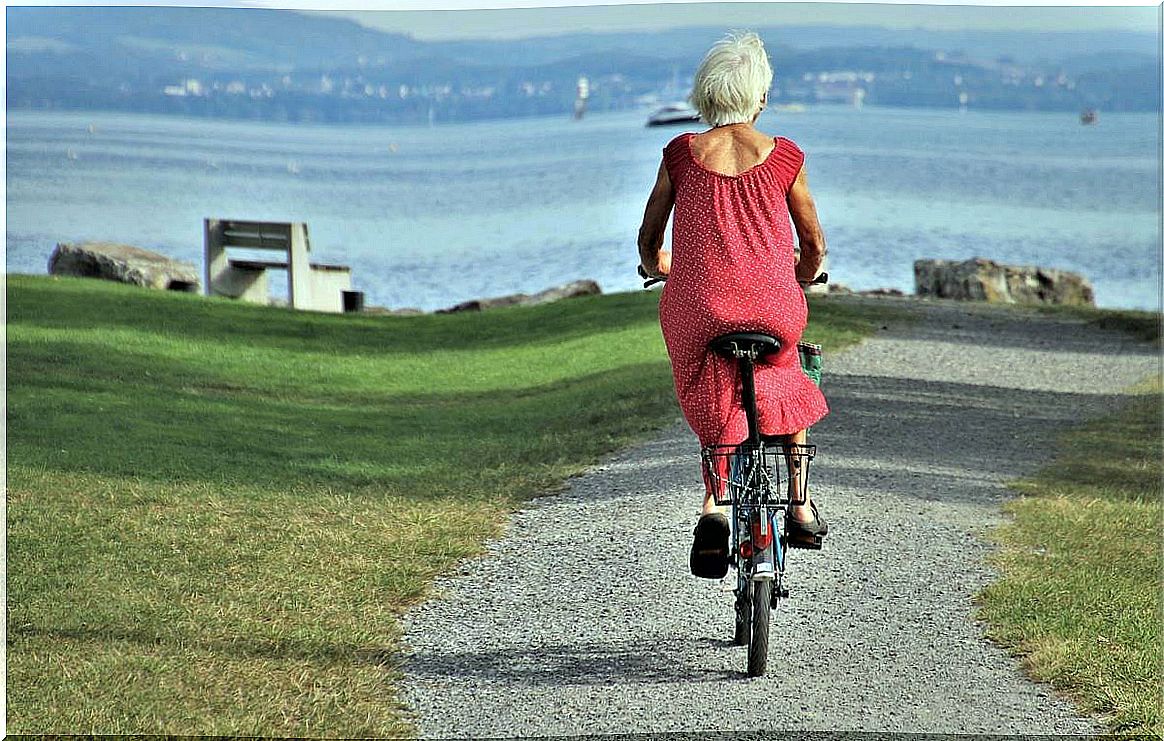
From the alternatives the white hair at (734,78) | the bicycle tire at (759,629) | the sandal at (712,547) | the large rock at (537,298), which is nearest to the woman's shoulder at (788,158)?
the white hair at (734,78)

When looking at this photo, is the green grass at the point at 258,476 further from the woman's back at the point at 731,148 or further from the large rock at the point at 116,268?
the woman's back at the point at 731,148

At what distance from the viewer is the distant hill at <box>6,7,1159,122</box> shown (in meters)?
16.3

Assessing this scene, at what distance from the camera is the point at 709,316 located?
3.94 meters

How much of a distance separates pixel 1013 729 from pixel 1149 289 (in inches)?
1216

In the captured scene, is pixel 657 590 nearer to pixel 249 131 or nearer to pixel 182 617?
pixel 182 617

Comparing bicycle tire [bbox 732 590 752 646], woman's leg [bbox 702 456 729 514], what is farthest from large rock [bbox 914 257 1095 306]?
woman's leg [bbox 702 456 729 514]

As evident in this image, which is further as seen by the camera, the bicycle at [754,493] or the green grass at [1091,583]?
the green grass at [1091,583]

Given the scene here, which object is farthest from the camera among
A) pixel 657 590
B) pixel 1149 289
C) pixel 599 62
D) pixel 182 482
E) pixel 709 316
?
pixel 1149 289

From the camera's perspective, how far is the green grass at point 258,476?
4.24m

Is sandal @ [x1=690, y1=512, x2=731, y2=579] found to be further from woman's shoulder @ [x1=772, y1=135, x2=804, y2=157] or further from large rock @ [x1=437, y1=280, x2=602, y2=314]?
large rock @ [x1=437, y1=280, x2=602, y2=314]

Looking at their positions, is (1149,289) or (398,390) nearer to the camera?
(398,390)

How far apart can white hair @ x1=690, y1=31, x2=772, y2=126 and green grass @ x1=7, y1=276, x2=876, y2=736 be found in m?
1.99

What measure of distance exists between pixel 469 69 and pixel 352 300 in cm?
980

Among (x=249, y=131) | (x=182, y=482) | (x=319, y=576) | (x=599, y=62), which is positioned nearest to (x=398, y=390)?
(x=182, y=482)
